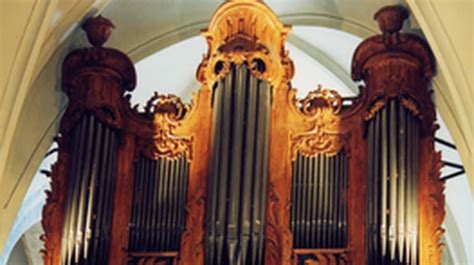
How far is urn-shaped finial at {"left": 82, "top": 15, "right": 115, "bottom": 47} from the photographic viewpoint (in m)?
11.6

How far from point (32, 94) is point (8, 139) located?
955 millimetres

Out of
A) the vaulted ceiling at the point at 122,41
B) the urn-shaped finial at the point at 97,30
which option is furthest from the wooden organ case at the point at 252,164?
the vaulted ceiling at the point at 122,41

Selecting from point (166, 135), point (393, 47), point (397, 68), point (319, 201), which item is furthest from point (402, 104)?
point (166, 135)

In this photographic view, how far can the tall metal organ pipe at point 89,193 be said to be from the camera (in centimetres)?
1062

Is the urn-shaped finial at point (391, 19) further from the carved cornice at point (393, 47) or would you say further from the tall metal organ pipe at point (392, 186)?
the tall metal organ pipe at point (392, 186)

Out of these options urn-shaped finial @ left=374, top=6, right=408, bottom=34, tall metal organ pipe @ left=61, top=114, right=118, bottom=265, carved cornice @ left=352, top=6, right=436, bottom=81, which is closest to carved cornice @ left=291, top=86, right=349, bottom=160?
carved cornice @ left=352, top=6, right=436, bottom=81

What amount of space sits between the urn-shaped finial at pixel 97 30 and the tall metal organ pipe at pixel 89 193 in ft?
2.53

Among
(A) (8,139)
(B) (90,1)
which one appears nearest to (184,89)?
(B) (90,1)

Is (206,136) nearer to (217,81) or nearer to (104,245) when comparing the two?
(217,81)

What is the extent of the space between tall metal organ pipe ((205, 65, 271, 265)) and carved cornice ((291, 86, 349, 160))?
28 cm

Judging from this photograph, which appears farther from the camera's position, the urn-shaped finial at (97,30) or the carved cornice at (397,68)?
the urn-shaped finial at (97,30)

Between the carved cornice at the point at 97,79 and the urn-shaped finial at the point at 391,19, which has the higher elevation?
the urn-shaped finial at the point at 391,19

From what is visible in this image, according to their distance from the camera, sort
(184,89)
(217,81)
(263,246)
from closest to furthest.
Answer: (263,246)
(217,81)
(184,89)

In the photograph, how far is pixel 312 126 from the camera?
35.7 ft
